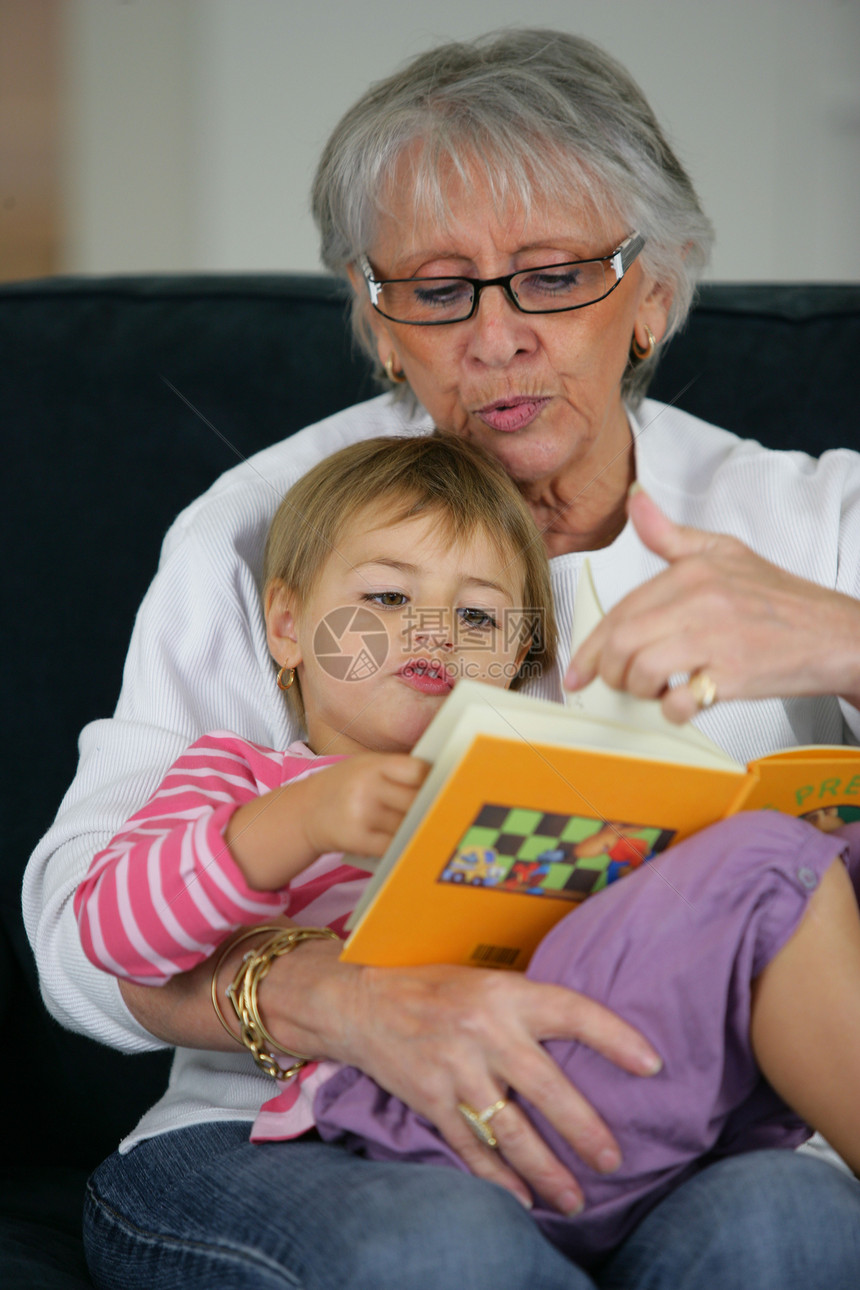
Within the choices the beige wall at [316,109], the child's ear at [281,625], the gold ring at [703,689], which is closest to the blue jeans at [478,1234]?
the gold ring at [703,689]

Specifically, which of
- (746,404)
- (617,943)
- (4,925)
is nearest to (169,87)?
(746,404)

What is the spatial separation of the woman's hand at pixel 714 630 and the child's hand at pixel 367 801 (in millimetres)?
140

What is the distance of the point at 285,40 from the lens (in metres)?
3.11

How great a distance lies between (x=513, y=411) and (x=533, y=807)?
63 cm

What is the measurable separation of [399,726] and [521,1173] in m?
0.45

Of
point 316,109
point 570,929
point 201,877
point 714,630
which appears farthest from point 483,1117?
point 316,109

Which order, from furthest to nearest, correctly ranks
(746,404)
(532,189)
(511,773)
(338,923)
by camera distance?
1. (746,404)
2. (532,189)
3. (338,923)
4. (511,773)

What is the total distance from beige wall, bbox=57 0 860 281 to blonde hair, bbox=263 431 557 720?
75.8 inches

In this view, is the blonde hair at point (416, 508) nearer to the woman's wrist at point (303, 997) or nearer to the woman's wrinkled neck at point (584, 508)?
A: the woman's wrinkled neck at point (584, 508)

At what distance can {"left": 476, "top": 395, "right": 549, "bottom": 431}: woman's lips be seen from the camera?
1319mm

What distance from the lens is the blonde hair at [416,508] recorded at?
1.25 m

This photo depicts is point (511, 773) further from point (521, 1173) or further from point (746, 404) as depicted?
point (746, 404)

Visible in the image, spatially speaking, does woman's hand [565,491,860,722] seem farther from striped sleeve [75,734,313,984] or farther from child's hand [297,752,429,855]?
striped sleeve [75,734,313,984]

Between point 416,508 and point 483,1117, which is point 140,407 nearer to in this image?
point 416,508
